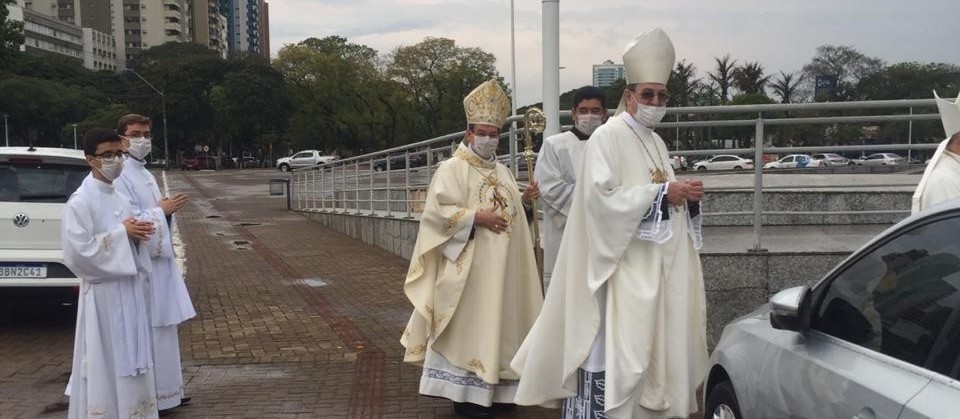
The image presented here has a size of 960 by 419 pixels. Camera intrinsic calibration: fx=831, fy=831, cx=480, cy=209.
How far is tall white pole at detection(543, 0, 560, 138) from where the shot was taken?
19.9 ft

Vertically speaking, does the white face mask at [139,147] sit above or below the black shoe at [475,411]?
above

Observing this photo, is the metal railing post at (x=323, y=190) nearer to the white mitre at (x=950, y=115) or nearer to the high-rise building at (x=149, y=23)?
the white mitre at (x=950, y=115)

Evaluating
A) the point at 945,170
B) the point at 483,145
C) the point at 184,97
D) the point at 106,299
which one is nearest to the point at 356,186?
the point at 483,145

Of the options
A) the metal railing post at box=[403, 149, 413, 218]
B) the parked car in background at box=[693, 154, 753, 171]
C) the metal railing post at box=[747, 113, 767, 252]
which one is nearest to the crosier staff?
the metal railing post at box=[747, 113, 767, 252]

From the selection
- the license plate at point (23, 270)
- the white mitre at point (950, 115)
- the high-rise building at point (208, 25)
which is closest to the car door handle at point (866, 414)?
the white mitre at point (950, 115)

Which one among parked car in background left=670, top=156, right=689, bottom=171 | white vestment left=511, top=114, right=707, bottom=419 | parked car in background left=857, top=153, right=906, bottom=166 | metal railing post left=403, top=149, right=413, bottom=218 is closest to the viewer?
white vestment left=511, top=114, right=707, bottom=419

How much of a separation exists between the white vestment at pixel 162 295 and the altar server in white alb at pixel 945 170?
4.35 metres

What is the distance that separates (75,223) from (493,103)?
8.09 ft

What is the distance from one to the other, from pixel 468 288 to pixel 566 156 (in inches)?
42.6

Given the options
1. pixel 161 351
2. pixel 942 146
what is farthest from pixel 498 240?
pixel 942 146

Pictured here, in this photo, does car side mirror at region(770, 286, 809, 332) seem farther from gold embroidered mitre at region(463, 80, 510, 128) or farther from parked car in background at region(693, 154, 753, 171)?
parked car in background at region(693, 154, 753, 171)

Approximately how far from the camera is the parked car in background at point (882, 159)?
319 inches

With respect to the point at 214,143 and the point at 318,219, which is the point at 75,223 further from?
the point at 214,143

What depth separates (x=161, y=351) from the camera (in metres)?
5.20
